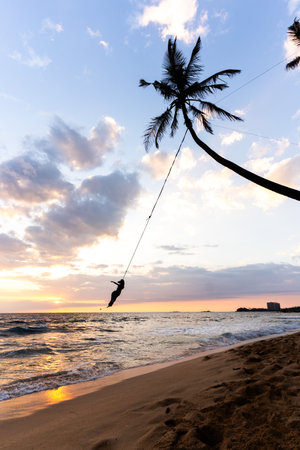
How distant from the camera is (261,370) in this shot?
16.3 feet

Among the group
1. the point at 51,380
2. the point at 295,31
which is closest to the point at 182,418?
the point at 51,380

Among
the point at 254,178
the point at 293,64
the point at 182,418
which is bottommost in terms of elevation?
the point at 182,418

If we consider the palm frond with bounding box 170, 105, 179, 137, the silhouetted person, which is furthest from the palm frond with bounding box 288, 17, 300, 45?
the silhouetted person

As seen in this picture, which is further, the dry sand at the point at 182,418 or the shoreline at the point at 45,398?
the shoreline at the point at 45,398

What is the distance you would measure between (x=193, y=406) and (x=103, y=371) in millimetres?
5978

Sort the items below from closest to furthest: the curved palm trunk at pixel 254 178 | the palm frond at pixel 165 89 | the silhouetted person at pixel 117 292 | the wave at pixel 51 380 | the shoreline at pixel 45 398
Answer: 1. the shoreline at pixel 45 398
2. the curved palm trunk at pixel 254 178
3. the wave at pixel 51 380
4. the silhouetted person at pixel 117 292
5. the palm frond at pixel 165 89

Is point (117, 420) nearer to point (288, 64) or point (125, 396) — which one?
point (125, 396)

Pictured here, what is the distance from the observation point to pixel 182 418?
3033 mm

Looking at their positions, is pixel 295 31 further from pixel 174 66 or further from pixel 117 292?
pixel 117 292

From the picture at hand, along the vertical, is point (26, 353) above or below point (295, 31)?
below

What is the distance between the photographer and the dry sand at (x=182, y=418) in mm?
2477

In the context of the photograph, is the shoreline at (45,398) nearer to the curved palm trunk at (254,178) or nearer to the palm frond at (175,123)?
the curved palm trunk at (254,178)

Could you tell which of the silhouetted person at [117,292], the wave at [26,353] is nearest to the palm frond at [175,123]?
the silhouetted person at [117,292]

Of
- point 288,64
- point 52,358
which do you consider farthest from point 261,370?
point 288,64
